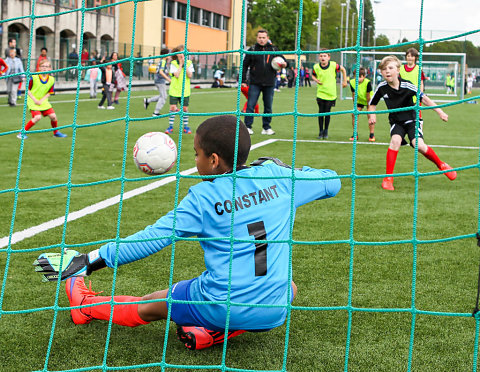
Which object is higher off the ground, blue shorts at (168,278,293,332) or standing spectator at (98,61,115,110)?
standing spectator at (98,61,115,110)

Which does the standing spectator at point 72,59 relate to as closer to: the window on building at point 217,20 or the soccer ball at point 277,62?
the soccer ball at point 277,62

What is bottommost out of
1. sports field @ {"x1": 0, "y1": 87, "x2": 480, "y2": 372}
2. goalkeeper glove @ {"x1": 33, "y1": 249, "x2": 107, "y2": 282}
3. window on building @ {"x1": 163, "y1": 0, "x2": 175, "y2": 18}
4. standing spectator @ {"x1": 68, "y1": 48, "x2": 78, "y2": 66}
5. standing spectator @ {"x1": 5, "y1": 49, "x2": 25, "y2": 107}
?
sports field @ {"x1": 0, "y1": 87, "x2": 480, "y2": 372}

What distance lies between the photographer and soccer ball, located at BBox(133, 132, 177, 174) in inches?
160

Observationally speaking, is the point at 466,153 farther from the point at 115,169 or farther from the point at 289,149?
the point at 115,169

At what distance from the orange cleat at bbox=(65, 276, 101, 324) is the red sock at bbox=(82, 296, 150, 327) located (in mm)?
31

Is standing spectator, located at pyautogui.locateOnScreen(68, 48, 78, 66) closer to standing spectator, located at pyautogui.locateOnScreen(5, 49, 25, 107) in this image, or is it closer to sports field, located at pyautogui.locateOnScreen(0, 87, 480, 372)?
standing spectator, located at pyautogui.locateOnScreen(5, 49, 25, 107)

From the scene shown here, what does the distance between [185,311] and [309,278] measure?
1284 millimetres

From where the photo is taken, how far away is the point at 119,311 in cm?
326

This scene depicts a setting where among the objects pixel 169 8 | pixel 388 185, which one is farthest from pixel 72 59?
pixel 388 185

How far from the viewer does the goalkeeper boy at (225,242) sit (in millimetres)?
2836

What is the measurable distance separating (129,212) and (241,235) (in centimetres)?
325

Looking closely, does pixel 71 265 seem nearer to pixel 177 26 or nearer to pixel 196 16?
pixel 177 26

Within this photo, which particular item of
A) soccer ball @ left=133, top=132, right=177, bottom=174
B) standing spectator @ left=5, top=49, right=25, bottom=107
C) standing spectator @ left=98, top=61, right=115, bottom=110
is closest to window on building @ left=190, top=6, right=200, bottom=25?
standing spectator @ left=5, top=49, right=25, bottom=107

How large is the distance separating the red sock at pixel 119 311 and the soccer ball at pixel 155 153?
109 centimetres
